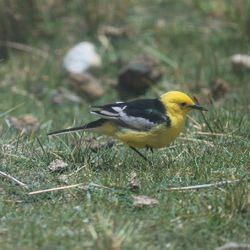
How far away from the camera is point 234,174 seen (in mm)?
5547

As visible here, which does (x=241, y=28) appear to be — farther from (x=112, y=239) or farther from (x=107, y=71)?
(x=112, y=239)

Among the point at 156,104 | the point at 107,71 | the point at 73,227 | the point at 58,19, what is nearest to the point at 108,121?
the point at 156,104

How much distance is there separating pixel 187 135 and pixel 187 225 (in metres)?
2.25

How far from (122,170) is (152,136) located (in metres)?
0.38

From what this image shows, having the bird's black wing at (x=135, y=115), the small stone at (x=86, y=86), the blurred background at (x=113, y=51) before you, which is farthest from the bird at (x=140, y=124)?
the small stone at (x=86, y=86)

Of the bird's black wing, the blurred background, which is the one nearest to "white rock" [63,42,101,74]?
the blurred background

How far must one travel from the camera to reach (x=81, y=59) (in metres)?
10.0

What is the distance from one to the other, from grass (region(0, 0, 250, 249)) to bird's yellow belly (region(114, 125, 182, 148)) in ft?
0.49

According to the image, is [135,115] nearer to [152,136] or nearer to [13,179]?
[152,136]

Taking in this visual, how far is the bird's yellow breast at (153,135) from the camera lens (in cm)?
600

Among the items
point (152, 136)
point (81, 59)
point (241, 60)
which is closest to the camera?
point (152, 136)

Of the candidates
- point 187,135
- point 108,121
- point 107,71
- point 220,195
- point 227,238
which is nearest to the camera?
point 227,238

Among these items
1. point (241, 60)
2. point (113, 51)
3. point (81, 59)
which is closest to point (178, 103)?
point (241, 60)

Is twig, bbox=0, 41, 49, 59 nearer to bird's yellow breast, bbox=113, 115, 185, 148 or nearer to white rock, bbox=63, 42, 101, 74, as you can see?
white rock, bbox=63, 42, 101, 74
